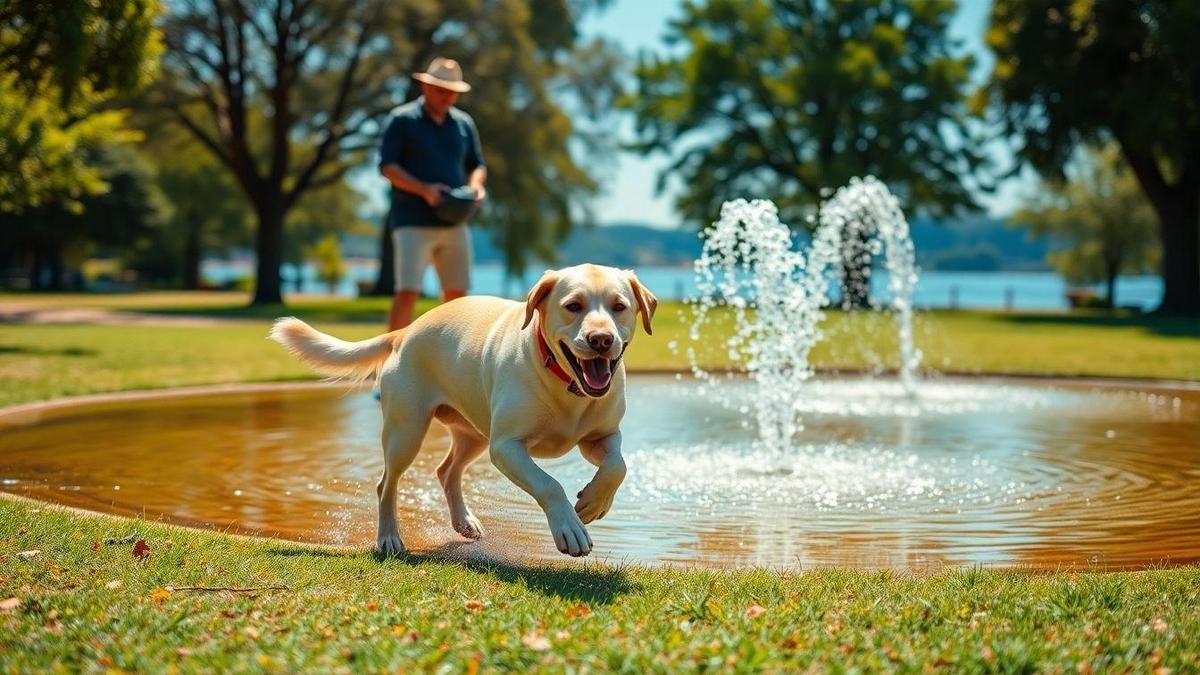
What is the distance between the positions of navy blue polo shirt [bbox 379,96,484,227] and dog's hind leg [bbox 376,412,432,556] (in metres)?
4.27

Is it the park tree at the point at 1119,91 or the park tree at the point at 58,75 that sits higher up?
the park tree at the point at 1119,91

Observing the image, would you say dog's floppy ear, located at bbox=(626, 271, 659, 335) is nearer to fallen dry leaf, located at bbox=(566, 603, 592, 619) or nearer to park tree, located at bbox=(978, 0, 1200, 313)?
fallen dry leaf, located at bbox=(566, 603, 592, 619)

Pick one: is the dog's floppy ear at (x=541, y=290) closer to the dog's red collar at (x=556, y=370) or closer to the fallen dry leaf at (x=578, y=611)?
the dog's red collar at (x=556, y=370)

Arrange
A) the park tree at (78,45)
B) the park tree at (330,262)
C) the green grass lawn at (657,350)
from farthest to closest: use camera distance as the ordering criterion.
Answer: the park tree at (330,262), the park tree at (78,45), the green grass lawn at (657,350)

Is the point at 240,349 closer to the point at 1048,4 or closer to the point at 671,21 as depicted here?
the point at 1048,4

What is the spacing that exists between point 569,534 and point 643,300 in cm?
108

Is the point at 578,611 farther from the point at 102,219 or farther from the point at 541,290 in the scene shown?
the point at 102,219

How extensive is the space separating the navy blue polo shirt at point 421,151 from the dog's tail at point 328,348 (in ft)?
11.8

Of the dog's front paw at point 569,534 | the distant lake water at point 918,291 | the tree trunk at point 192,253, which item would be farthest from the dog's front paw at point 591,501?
the tree trunk at point 192,253

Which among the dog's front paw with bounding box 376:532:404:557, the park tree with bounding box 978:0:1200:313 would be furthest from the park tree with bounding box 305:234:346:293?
the dog's front paw with bounding box 376:532:404:557

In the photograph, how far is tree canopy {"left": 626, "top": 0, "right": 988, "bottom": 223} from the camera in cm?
4309

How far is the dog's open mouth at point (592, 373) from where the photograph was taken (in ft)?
16.8

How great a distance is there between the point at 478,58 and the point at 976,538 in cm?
3245

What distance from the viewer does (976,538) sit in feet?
20.1
